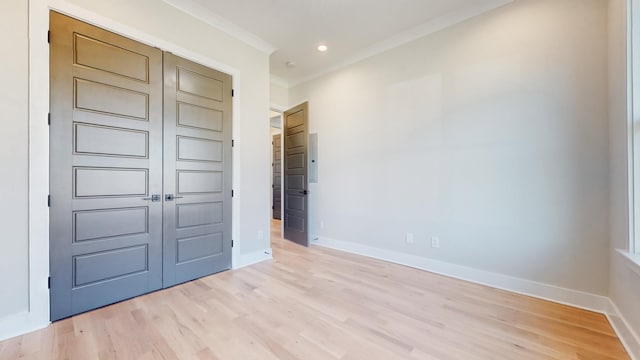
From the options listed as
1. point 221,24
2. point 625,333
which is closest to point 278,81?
point 221,24

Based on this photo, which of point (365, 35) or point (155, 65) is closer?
point (155, 65)

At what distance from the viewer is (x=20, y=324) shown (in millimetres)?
1817

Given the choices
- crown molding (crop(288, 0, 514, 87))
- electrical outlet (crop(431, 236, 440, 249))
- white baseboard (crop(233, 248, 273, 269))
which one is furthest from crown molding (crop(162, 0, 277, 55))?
Answer: electrical outlet (crop(431, 236, 440, 249))

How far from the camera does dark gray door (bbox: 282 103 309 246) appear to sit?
4.32 m

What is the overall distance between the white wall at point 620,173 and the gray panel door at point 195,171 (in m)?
3.48

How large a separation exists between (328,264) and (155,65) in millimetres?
2970

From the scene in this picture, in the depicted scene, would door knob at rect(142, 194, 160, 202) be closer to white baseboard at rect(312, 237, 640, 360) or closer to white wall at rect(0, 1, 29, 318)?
white wall at rect(0, 1, 29, 318)

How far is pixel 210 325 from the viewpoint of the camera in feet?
6.33

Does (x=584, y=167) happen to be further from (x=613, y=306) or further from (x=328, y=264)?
(x=328, y=264)

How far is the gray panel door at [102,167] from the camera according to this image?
2.00m

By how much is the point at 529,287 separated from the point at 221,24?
4321 mm

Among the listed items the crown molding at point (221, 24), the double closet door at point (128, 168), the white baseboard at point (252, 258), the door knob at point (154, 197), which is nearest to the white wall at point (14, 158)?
the double closet door at point (128, 168)

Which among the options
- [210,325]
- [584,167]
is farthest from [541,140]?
[210,325]

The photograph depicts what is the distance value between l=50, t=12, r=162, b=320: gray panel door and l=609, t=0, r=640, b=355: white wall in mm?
3721
